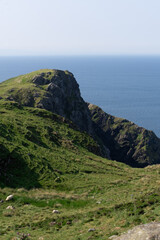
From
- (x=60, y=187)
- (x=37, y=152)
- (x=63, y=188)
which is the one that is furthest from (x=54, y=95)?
(x=63, y=188)

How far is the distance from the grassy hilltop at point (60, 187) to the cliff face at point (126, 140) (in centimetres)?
6081

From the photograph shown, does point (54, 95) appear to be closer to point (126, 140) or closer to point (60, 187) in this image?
point (126, 140)

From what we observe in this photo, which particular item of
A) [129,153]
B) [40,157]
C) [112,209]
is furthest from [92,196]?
[129,153]

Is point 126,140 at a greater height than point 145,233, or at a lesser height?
lesser

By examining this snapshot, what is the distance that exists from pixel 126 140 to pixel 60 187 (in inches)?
4007

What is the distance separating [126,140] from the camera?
440 ft

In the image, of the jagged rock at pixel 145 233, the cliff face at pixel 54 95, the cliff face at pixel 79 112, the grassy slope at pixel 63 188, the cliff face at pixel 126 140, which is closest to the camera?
the jagged rock at pixel 145 233

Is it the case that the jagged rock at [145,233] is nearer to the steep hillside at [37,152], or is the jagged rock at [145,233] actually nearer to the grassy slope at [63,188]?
the grassy slope at [63,188]

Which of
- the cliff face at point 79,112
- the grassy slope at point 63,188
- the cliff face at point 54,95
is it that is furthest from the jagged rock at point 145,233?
the cliff face at point 54,95

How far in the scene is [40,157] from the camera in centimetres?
4441

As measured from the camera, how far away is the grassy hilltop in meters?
20.6

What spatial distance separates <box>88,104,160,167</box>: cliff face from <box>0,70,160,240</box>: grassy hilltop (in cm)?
6081

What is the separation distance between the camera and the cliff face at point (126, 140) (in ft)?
415

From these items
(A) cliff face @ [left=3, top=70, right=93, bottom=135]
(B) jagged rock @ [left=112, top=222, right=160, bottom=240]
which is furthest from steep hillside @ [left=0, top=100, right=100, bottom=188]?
(B) jagged rock @ [left=112, top=222, right=160, bottom=240]
